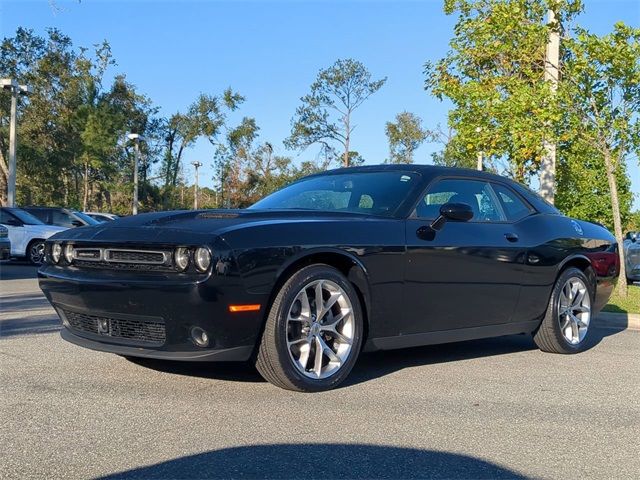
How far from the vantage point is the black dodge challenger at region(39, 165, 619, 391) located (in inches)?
156

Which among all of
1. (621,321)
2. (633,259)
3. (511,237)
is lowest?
(621,321)

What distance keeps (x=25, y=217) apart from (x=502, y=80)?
38.2 feet

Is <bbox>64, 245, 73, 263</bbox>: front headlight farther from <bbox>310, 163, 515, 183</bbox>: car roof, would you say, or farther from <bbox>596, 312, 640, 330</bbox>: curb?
<bbox>596, 312, 640, 330</bbox>: curb

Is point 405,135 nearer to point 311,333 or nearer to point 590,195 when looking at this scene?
point 590,195

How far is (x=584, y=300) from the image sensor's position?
6461 millimetres

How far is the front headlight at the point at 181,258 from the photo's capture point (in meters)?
3.94

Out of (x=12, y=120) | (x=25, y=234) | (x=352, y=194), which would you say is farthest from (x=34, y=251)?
(x=352, y=194)

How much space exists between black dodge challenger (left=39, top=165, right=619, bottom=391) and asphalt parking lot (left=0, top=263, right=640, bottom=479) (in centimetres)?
28

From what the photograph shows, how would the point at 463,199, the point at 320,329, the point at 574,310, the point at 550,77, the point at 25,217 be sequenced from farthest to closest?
the point at 25,217, the point at 550,77, the point at 574,310, the point at 463,199, the point at 320,329

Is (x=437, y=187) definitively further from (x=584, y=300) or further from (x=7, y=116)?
(x=7, y=116)

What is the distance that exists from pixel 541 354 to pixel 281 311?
3057mm

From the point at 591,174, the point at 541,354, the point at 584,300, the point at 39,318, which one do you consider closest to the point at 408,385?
the point at 541,354

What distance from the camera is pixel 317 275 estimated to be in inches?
169

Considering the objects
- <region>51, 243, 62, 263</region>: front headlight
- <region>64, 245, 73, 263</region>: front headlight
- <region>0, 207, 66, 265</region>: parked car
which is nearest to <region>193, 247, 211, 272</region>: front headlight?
<region>64, 245, 73, 263</region>: front headlight
